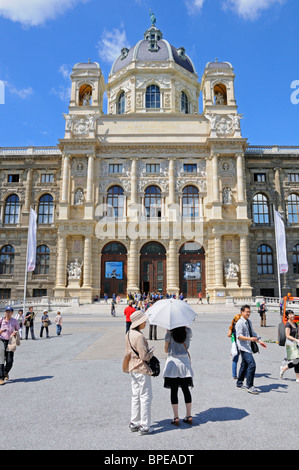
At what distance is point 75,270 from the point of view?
131ft

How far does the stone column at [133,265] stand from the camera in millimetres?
40188

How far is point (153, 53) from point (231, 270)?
34289mm

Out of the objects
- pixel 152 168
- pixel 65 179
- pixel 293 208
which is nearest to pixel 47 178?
pixel 65 179

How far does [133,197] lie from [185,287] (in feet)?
40.1

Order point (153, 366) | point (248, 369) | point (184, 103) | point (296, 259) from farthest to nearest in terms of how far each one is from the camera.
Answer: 1. point (184, 103)
2. point (296, 259)
3. point (248, 369)
4. point (153, 366)

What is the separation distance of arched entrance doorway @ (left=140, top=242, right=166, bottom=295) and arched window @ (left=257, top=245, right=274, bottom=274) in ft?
39.0

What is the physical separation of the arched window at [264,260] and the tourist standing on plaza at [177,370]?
39.2m

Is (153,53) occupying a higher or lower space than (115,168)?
higher

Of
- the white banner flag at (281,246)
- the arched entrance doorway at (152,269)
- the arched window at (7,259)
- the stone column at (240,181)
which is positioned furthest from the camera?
the arched window at (7,259)

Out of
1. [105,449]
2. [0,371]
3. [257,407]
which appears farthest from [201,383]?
[0,371]

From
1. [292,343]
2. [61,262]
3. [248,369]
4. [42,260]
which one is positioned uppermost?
[42,260]

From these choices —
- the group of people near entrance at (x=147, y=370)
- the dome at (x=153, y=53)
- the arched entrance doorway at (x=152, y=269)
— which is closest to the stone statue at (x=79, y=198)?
the arched entrance doorway at (x=152, y=269)

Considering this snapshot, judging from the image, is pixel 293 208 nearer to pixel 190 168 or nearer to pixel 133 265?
pixel 190 168

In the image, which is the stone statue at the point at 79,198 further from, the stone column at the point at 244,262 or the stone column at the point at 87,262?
the stone column at the point at 244,262
